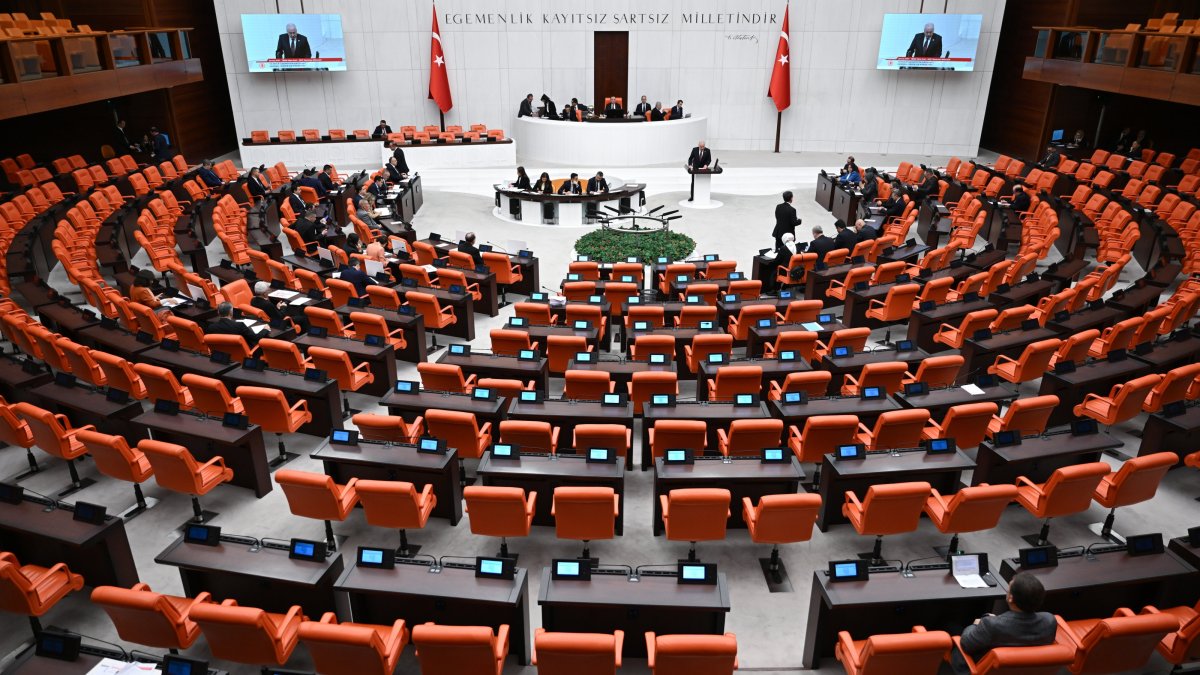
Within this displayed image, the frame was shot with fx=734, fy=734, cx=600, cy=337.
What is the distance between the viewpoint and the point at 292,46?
74.1 feet

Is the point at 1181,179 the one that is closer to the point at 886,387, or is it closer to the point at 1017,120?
the point at 1017,120

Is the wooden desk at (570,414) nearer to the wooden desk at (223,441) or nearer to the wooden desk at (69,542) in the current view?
the wooden desk at (223,441)

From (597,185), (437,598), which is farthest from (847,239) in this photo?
(437,598)

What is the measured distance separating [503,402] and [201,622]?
3539 mm

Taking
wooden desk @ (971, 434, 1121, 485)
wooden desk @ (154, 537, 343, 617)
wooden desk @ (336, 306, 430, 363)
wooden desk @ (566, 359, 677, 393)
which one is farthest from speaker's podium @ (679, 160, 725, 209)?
wooden desk @ (154, 537, 343, 617)

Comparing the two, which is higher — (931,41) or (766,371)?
(931,41)

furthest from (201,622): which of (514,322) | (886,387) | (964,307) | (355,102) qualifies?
(355,102)

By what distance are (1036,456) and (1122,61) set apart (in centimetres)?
1548

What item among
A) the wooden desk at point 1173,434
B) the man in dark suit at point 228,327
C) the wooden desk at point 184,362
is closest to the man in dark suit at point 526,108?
the man in dark suit at point 228,327

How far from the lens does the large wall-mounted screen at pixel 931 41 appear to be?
22312 millimetres

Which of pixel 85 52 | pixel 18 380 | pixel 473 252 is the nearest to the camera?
pixel 18 380

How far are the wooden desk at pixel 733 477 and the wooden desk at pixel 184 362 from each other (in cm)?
519

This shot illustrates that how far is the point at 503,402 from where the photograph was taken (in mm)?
7621

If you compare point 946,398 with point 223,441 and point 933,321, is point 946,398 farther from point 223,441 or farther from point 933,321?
point 223,441
